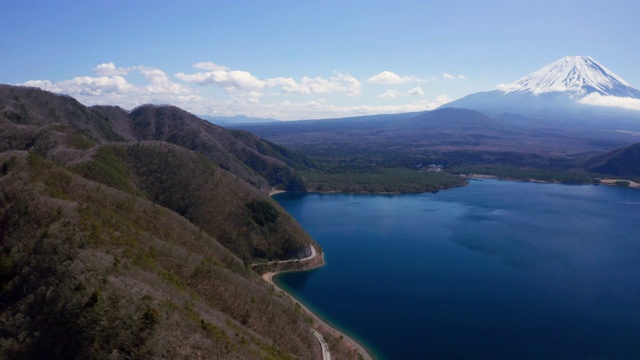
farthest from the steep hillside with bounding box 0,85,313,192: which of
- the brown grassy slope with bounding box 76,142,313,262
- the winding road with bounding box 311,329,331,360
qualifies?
the winding road with bounding box 311,329,331,360

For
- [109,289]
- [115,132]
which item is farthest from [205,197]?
[115,132]

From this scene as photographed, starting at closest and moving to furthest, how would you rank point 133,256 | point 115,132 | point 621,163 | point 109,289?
point 109,289
point 133,256
point 115,132
point 621,163

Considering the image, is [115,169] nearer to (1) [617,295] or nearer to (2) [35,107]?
(2) [35,107]

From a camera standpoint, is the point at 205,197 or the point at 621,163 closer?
the point at 205,197

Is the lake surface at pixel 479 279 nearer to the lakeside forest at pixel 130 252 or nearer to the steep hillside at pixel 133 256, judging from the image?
the lakeside forest at pixel 130 252

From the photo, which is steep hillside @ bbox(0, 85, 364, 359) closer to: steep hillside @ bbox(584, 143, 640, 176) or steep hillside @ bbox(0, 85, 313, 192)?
steep hillside @ bbox(0, 85, 313, 192)

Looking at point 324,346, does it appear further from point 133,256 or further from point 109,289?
point 109,289

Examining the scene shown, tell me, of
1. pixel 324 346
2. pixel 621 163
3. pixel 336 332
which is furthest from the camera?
pixel 621 163
